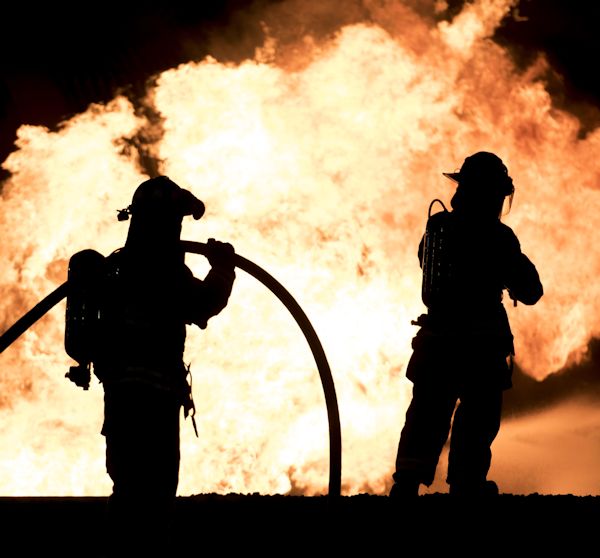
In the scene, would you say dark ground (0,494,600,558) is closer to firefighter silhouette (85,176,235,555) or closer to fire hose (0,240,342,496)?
firefighter silhouette (85,176,235,555)

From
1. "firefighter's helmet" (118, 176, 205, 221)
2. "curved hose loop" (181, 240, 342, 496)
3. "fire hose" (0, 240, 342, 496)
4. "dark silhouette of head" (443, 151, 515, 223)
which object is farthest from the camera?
"curved hose loop" (181, 240, 342, 496)

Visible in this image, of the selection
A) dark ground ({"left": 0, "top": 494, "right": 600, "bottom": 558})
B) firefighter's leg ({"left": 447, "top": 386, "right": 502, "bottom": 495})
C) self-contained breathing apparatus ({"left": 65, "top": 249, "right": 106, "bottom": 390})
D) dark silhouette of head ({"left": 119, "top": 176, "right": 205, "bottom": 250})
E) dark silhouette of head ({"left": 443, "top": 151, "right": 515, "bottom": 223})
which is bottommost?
dark ground ({"left": 0, "top": 494, "right": 600, "bottom": 558})

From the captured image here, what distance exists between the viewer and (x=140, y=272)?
5414mm

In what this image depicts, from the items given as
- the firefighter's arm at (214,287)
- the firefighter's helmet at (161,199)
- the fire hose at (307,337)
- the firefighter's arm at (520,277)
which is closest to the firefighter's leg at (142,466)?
the firefighter's arm at (214,287)

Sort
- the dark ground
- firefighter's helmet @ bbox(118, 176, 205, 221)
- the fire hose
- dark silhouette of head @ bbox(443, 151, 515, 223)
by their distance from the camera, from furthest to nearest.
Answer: the fire hose < dark silhouette of head @ bbox(443, 151, 515, 223) < firefighter's helmet @ bbox(118, 176, 205, 221) < the dark ground

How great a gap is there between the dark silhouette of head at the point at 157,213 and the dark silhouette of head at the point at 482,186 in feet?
6.40

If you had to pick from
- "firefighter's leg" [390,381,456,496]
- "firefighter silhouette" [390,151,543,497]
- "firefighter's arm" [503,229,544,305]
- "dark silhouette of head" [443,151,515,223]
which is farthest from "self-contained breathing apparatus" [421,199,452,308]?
"firefighter's leg" [390,381,456,496]

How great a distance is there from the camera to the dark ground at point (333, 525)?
16.2 ft

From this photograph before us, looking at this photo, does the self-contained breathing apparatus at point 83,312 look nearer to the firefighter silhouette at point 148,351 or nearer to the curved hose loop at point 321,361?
the firefighter silhouette at point 148,351

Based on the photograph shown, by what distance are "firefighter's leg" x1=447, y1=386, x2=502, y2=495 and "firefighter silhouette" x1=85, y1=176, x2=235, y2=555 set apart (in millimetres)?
1879

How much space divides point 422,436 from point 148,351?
202 cm

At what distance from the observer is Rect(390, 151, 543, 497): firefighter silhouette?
6008 millimetres

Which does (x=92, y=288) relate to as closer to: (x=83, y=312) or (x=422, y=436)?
(x=83, y=312)

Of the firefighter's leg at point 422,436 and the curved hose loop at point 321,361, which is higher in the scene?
the curved hose loop at point 321,361
